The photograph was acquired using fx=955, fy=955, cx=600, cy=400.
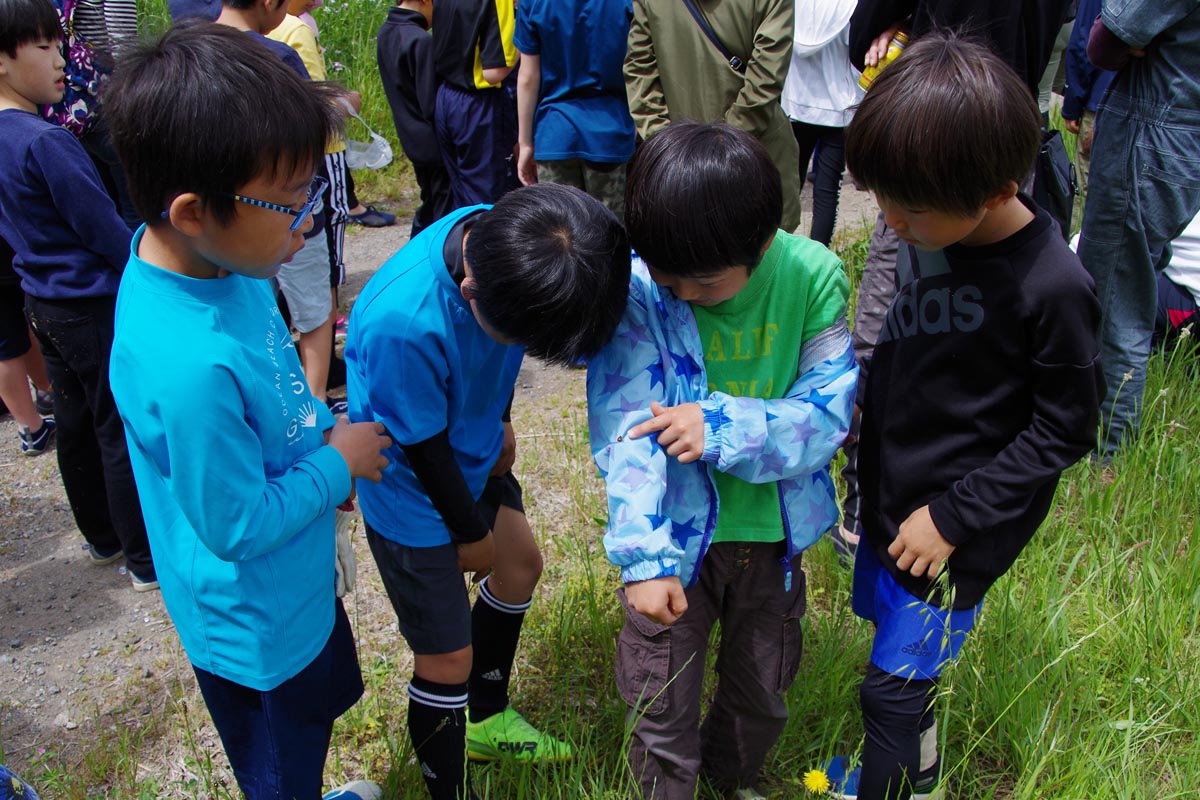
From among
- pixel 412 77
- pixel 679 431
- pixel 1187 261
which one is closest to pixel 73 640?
pixel 679 431

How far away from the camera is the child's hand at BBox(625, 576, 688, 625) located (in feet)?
5.23

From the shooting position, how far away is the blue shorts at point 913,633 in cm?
174

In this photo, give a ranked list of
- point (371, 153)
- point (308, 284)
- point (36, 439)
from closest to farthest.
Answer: point (308, 284)
point (36, 439)
point (371, 153)

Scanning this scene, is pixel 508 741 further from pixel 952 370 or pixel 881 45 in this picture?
pixel 881 45

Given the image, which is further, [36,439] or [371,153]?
[371,153]

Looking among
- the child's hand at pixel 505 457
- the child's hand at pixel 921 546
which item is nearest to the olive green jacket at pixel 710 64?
the child's hand at pixel 505 457

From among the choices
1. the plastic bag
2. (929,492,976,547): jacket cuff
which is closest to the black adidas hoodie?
(929,492,976,547): jacket cuff

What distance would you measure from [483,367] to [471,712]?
98 centimetres

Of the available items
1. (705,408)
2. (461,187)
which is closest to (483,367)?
(705,408)

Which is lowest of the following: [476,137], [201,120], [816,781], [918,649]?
[816,781]

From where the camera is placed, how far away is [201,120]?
1395 millimetres

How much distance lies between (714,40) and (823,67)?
0.96 metres

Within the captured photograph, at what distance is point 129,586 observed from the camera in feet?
10.2

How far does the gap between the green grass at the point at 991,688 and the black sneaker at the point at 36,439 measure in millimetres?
1701
